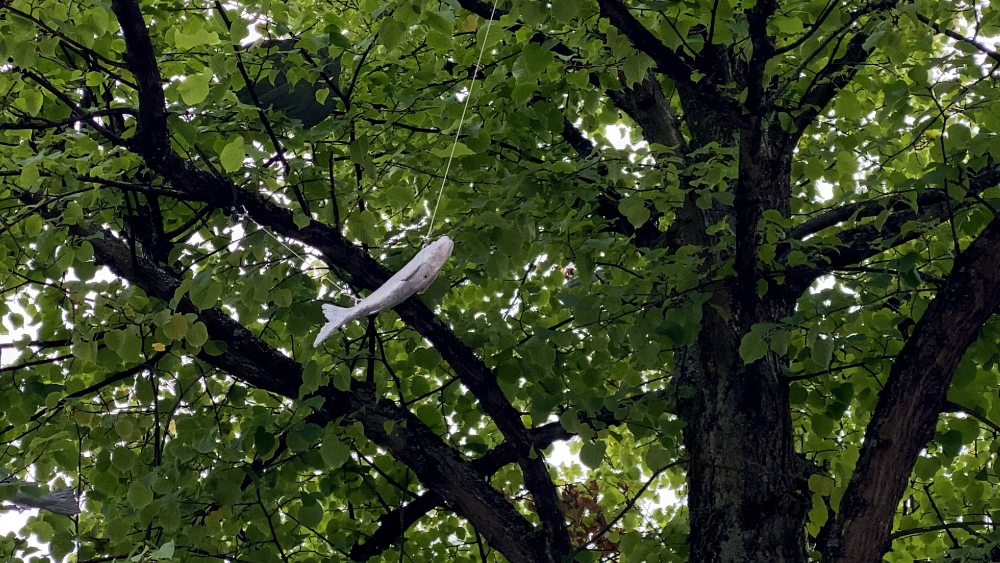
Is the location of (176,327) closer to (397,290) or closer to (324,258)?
(324,258)

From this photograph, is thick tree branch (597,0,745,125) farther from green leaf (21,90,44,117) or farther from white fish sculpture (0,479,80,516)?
white fish sculpture (0,479,80,516)

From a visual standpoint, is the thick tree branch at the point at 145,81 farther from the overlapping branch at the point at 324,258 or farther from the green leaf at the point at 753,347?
the green leaf at the point at 753,347

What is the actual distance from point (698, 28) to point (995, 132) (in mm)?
1343

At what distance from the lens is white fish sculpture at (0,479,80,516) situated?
8.78 feet

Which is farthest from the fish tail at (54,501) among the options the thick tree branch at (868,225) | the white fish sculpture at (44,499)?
the thick tree branch at (868,225)

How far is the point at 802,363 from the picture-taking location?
3754mm

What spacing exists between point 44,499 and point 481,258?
66.7 inches

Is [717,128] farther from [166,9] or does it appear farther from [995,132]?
[166,9]

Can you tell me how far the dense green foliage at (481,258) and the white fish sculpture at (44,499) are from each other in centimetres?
20

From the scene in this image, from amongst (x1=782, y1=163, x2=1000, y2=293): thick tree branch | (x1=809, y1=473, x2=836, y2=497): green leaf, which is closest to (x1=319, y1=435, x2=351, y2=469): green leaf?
(x1=809, y1=473, x2=836, y2=497): green leaf

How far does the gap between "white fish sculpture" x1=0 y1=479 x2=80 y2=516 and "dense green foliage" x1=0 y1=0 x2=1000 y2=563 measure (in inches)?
7.9

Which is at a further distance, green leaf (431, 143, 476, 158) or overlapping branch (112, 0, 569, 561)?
green leaf (431, 143, 476, 158)

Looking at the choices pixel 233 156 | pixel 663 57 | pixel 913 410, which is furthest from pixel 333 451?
pixel 913 410

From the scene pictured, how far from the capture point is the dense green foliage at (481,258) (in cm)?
275
